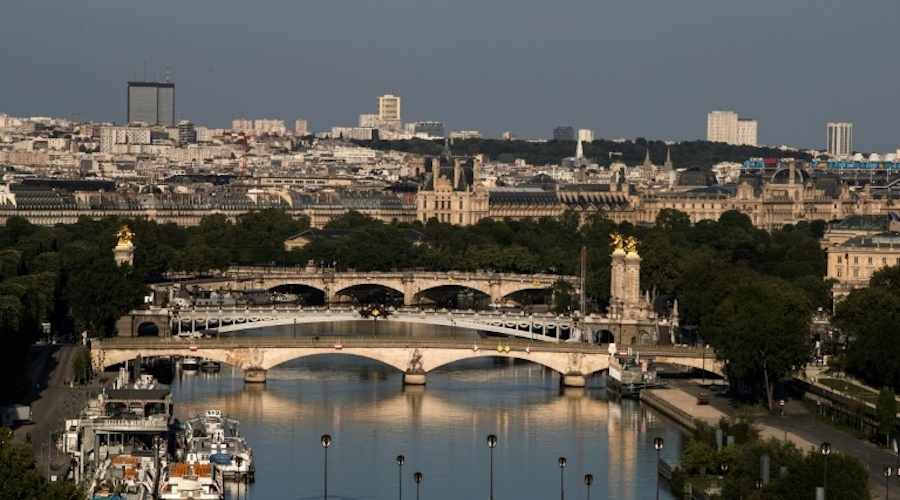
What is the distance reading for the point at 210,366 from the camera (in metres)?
60.8

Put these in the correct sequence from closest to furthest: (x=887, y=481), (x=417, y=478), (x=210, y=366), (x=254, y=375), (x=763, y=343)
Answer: (x=417, y=478) < (x=887, y=481) < (x=763, y=343) < (x=254, y=375) < (x=210, y=366)

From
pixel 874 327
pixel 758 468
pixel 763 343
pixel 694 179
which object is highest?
pixel 694 179

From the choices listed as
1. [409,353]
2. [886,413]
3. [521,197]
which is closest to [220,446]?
[886,413]

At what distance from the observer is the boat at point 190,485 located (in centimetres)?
3878

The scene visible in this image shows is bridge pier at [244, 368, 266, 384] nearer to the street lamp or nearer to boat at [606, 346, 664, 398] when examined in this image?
boat at [606, 346, 664, 398]

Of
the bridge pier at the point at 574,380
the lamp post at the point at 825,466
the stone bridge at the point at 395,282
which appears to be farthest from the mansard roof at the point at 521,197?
the lamp post at the point at 825,466

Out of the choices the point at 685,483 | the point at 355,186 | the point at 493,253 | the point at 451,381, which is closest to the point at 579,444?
the point at 685,483

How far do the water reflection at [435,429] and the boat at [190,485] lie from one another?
4.85 feet

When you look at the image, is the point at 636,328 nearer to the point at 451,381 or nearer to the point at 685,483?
the point at 451,381

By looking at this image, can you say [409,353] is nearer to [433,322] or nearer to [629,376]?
[629,376]

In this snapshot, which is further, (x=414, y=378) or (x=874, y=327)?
(x=414, y=378)

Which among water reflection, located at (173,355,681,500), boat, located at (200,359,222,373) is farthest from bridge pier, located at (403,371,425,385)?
boat, located at (200,359,222,373)

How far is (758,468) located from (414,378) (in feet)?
66.0

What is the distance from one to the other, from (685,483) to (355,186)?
112639 mm
